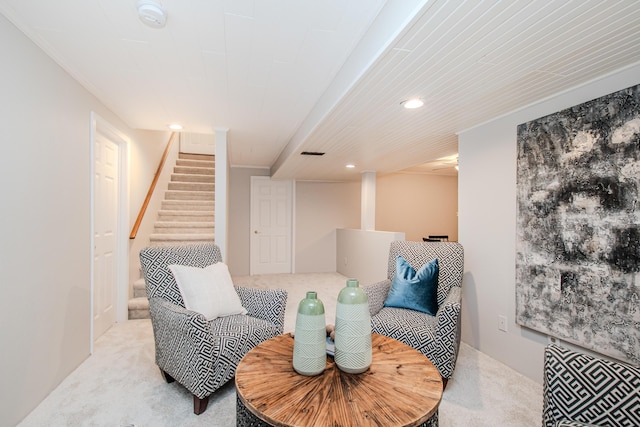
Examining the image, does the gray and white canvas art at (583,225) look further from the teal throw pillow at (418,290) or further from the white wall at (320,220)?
the white wall at (320,220)

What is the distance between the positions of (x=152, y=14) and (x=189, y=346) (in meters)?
1.73

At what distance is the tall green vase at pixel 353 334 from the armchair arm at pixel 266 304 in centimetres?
98

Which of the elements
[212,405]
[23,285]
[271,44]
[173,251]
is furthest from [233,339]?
[271,44]

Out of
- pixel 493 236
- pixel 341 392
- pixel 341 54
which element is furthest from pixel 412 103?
pixel 341 392

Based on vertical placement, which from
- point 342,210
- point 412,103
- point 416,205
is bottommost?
point 342,210

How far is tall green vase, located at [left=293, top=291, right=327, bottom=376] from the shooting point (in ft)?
4.16

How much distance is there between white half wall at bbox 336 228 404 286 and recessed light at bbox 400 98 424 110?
2.34m

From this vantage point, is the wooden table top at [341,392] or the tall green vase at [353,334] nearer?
the wooden table top at [341,392]

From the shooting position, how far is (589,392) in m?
1.08

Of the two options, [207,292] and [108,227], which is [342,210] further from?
[207,292]

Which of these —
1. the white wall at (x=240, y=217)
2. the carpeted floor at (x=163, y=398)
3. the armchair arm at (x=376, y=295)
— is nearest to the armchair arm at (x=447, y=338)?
the carpeted floor at (x=163, y=398)

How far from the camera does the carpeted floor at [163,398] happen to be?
69.2 inches

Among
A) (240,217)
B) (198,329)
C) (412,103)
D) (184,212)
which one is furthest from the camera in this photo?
(240,217)

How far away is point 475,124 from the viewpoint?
2.76 m
